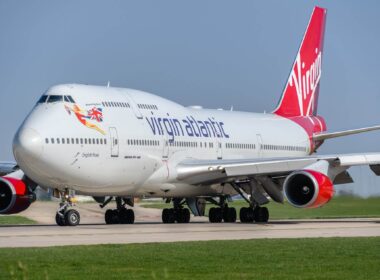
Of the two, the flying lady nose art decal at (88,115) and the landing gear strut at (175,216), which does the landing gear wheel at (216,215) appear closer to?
the landing gear strut at (175,216)

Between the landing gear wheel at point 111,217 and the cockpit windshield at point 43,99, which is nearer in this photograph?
the cockpit windshield at point 43,99

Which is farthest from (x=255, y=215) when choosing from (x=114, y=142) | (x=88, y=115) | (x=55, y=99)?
(x=55, y=99)

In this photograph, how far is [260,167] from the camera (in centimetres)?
3036

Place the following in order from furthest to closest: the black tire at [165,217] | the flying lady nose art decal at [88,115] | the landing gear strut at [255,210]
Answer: the black tire at [165,217] < the landing gear strut at [255,210] < the flying lady nose art decal at [88,115]

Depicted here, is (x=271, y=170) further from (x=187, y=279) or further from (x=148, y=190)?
(x=187, y=279)

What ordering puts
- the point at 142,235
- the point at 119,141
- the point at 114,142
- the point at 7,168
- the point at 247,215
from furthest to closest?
the point at 247,215 < the point at 7,168 < the point at 119,141 < the point at 114,142 < the point at 142,235

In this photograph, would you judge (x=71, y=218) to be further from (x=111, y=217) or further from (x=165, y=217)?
(x=165, y=217)

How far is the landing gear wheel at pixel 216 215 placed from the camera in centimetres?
3409

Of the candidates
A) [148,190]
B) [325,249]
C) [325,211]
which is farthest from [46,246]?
[325,211]

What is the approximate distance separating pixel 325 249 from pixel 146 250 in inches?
135

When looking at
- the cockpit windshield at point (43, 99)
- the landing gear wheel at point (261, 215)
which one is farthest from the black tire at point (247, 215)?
the cockpit windshield at point (43, 99)

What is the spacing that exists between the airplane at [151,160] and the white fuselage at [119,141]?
0.11 ft

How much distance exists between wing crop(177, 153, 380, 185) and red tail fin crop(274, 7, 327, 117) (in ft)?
32.3

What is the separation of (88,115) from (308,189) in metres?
7.22
